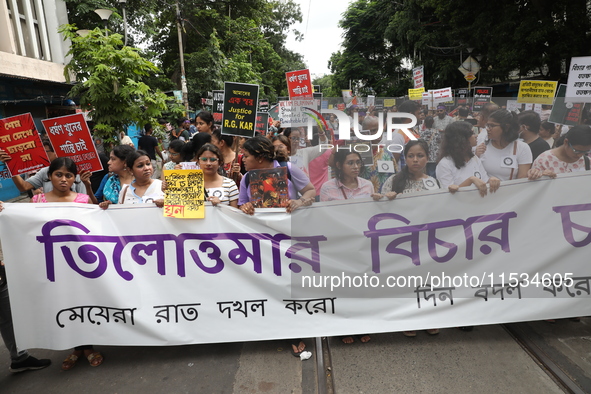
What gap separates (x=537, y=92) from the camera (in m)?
6.23

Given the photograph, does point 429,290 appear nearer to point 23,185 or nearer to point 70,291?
point 70,291

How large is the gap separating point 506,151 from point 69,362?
430 centimetres

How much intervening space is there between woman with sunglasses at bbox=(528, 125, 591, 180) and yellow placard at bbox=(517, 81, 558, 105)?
9.10 ft

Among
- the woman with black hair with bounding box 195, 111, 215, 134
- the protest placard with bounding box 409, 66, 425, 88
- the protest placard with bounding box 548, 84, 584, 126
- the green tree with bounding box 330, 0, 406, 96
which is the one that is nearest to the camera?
the protest placard with bounding box 548, 84, 584, 126

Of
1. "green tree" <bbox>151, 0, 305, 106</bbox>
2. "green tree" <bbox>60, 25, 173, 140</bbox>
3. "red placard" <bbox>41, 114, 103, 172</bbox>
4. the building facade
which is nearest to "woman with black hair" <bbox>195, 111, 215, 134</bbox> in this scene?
"green tree" <bbox>60, 25, 173, 140</bbox>

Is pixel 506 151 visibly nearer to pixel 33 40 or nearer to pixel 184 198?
pixel 184 198

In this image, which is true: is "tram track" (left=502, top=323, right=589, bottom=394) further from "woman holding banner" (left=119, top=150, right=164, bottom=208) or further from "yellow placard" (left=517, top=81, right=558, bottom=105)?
"yellow placard" (left=517, top=81, right=558, bottom=105)

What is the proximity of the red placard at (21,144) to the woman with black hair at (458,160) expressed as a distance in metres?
3.72

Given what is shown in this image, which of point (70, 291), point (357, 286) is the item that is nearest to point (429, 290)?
point (357, 286)

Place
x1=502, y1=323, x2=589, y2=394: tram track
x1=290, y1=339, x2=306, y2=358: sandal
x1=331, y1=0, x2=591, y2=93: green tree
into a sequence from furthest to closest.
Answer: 1. x1=331, y1=0, x2=591, y2=93: green tree
2. x1=290, y1=339, x2=306, y2=358: sandal
3. x1=502, y1=323, x2=589, y2=394: tram track

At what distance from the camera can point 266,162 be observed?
3.75 m

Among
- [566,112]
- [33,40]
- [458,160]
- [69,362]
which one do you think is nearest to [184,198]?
[69,362]

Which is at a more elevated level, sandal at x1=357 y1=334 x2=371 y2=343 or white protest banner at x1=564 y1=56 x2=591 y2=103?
white protest banner at x1=564 y1=56 x2=591 y2=103

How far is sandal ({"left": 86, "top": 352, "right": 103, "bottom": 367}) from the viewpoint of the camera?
343cm
